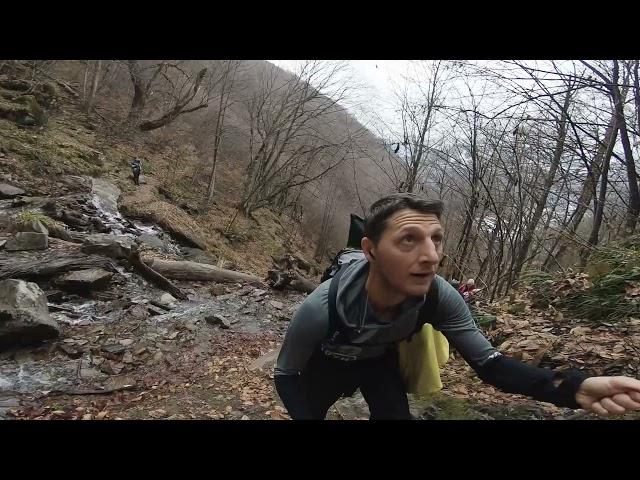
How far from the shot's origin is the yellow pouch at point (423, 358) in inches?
53.2

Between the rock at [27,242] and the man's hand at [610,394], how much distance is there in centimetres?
645

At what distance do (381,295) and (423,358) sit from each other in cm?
37

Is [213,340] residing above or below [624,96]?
below

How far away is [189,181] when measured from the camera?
47.5 feet

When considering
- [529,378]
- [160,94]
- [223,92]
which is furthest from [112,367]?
[160,94]

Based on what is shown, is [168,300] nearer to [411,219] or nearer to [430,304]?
[430,304]

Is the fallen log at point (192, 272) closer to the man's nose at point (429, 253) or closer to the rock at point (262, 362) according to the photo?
the rock at point (262, 362)

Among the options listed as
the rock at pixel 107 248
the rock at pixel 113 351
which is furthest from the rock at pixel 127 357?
the rock at pixel 107 248

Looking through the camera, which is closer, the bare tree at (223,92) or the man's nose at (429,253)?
the man's nose at (429,253)

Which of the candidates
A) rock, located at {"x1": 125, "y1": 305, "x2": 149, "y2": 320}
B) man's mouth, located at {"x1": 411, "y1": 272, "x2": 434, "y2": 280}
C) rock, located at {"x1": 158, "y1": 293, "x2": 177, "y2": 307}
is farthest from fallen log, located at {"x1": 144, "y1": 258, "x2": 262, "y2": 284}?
man's mouth, located at {"x1": 411, "y1": 272, "x2": 434, "y2": 280}

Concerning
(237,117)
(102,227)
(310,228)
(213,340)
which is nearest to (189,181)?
(237,117)
